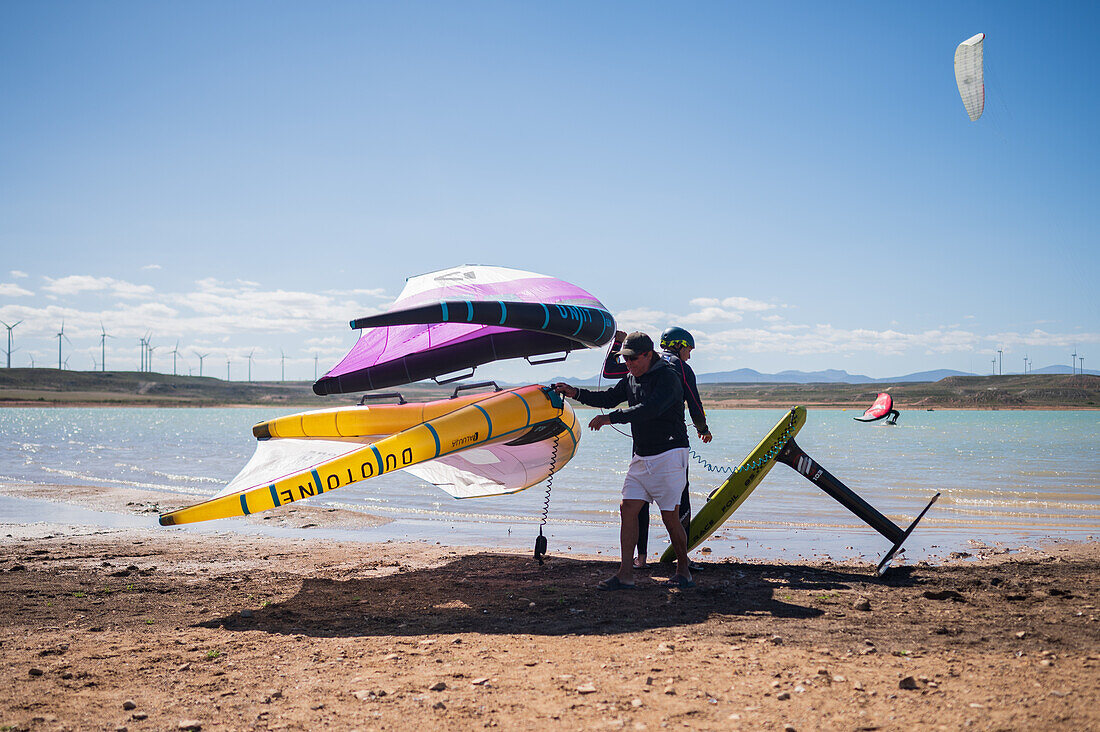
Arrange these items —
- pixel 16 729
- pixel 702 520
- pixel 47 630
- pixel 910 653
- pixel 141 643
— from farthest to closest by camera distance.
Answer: pixel 702 520 < pixel 47 630 < pixel 141 643 < pixel 910 653 < pixel 16 729

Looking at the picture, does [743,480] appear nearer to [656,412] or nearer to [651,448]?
[651,448]

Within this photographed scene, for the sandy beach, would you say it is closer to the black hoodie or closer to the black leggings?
the black leggings

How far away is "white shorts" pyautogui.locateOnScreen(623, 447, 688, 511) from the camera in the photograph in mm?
5930

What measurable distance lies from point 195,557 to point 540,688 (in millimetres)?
5801

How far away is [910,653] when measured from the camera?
421 cm

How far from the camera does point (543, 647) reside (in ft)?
15.0

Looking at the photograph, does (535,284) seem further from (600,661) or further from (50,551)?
(50,551)

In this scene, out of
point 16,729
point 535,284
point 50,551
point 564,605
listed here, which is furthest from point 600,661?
point 50,551

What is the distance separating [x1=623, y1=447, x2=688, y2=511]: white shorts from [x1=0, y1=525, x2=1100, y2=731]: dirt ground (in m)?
0.75

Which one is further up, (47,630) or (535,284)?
(535,284)

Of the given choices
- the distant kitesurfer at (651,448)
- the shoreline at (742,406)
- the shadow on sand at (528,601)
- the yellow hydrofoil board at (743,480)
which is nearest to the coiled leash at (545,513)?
the shadow on sand at (528,601)

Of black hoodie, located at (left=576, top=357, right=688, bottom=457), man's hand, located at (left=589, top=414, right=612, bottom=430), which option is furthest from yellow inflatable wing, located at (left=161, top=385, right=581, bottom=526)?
black hoodie, located at (left=576, top=357, right=688, bottom=457)

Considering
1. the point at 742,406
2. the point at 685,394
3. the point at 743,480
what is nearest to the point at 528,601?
the point at 685,394

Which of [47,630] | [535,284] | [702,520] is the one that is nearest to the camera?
[47,630]
